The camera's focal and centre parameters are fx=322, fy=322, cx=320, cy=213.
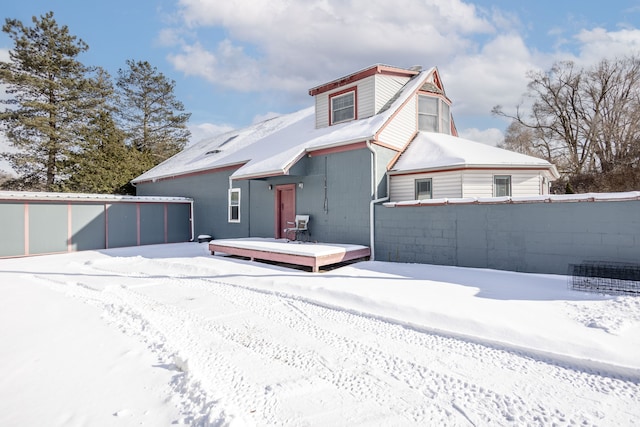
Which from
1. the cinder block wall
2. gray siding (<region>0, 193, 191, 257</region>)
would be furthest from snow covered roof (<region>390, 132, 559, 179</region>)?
gray siding (<region>0, 193, 191, 257</region>)

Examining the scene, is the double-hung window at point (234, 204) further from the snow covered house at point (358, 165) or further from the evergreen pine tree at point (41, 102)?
the evergreen pine tree at point (41, 102)

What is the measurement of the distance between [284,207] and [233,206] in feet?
10.1

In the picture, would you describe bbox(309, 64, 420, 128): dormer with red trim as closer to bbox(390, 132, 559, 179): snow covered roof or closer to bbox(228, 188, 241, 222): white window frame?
bbox(390, 132, 559, 179): snow covered roof

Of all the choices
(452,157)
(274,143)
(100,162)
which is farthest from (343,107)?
(100,162)

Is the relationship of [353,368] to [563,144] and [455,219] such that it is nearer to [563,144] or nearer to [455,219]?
[455,219]

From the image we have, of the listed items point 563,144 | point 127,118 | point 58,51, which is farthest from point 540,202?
point 127,118

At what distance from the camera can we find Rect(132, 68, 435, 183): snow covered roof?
33.0 feet

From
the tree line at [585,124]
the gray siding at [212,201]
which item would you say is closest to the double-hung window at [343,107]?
the gray siding at [212,201]

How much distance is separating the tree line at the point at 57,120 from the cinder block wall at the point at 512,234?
19448 millimetres

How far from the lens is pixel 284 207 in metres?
11.7

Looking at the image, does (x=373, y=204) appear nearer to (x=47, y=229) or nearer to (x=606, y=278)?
(x=606, y=278)

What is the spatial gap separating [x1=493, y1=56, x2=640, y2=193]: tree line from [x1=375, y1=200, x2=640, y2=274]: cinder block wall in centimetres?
1525

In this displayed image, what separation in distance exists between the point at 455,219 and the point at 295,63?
15.2 m

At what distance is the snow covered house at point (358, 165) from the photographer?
9547mm
